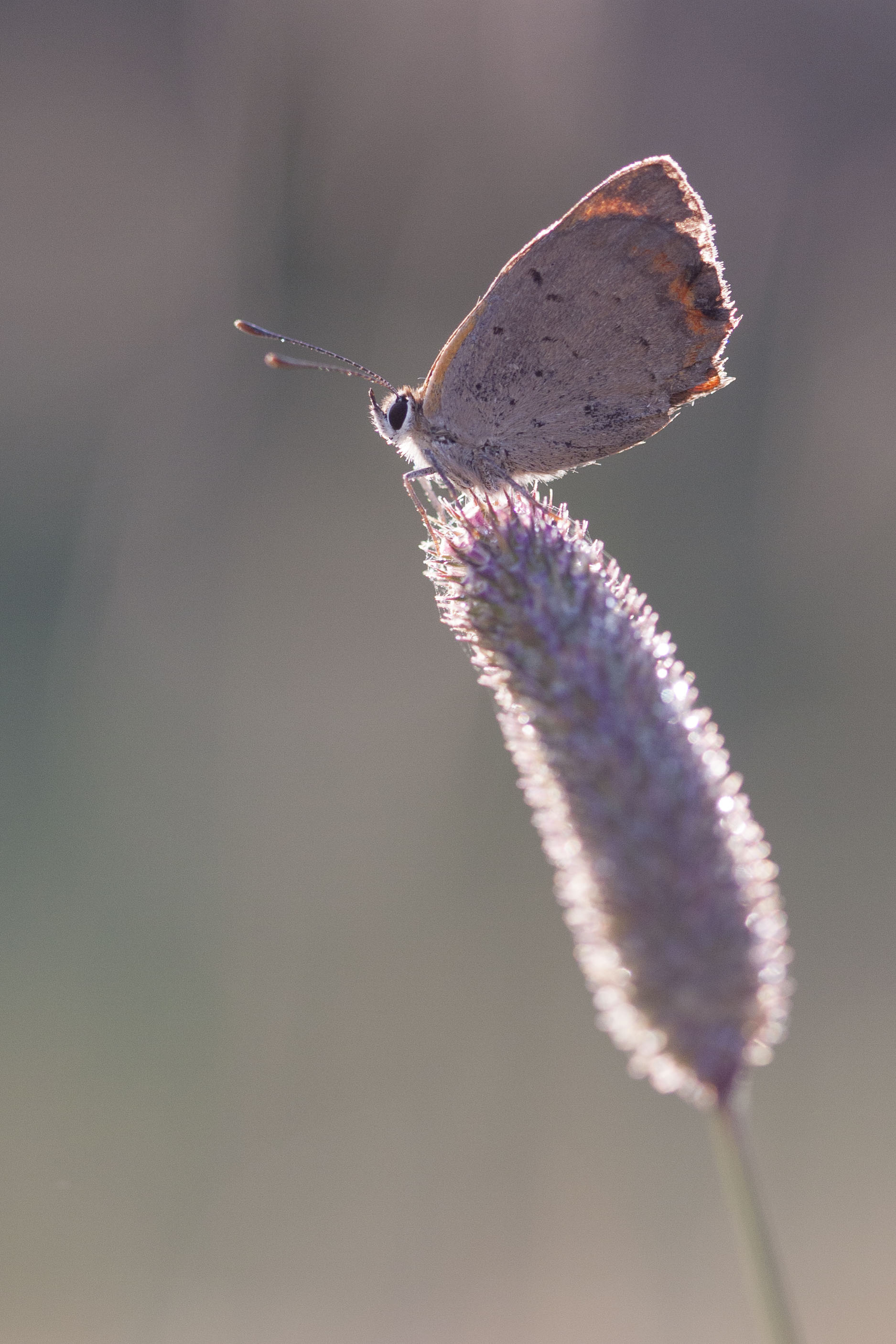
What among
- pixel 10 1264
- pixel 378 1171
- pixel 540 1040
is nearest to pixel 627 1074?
pixel 540 1040

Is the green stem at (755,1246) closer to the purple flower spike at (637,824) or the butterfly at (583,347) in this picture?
the purple flower spike at (637,824)

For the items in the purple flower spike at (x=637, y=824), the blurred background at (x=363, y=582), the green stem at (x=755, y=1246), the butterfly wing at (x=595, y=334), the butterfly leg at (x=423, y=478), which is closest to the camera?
the green stem at (x=755, y=1246)

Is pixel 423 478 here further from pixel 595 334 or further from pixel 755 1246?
pixel 755 1246

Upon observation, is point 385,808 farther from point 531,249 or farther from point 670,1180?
point 531,249

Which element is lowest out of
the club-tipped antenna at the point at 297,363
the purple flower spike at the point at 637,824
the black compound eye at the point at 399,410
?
the purple flower spike at the point at 637,824

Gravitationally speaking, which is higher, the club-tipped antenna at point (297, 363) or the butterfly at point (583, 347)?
the club-tipped antenna at point (297, 363)

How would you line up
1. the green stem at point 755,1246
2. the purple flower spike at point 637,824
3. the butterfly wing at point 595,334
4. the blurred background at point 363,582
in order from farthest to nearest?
the blurred background at point 363,582, the butterfly wing at point 595,334, the purple flower spike at point 637,824, the green stem at point 755,1246

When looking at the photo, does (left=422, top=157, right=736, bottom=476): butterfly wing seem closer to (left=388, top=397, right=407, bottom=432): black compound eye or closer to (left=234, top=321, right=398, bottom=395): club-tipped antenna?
(left=388, top=397, right=407, bottom=432): black compound eye

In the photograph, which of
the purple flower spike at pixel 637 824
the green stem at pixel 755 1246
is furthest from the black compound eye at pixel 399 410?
the green stem at pixel 755 1246
